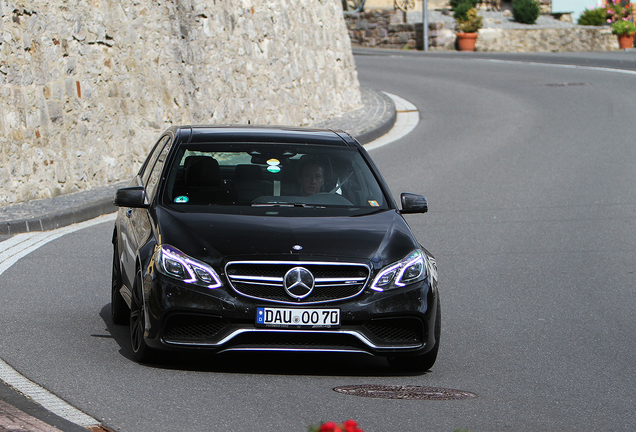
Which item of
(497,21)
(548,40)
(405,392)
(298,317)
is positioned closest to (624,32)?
(548,40)

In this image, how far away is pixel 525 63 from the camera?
33.1 meters

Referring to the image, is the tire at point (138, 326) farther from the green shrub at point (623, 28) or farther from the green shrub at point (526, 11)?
the green shrub at point (526, 11)

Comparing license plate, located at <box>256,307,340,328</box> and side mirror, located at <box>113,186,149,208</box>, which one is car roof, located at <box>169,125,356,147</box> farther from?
license plate, located at <box>256,307,340,328</box>

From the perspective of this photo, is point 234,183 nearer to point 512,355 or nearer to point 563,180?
point 512,355

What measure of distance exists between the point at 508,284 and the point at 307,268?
369cm

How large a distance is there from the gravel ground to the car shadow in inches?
1525

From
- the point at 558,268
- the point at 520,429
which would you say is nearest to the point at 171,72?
the point at 558,268

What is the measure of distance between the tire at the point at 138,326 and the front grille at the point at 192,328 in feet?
0.78

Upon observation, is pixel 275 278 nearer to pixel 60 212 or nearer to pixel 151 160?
pixel 151 160

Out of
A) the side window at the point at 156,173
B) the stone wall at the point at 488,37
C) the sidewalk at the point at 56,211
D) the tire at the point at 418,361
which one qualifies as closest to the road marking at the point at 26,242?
the sidewalk at the point at 56,211

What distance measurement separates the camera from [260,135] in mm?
7281

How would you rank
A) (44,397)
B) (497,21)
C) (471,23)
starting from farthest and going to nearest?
1. (497,21)
2. (471,23)
3. (44,397)

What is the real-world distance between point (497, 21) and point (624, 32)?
7.61m

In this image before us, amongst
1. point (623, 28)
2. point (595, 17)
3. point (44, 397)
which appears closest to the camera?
point (44, 397)
